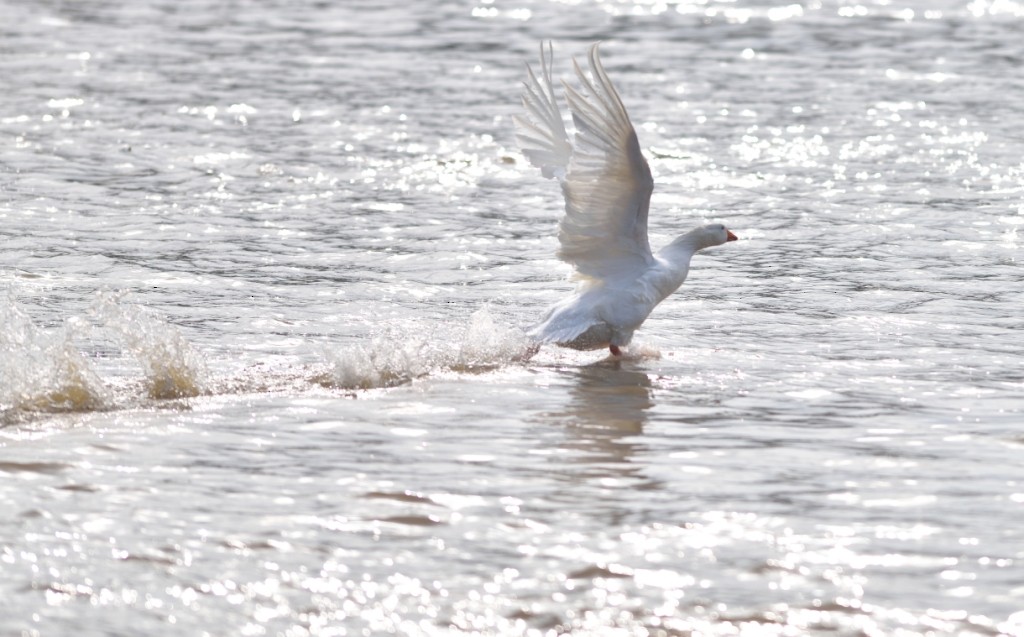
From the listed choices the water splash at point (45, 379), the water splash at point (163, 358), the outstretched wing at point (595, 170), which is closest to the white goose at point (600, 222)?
the outstretched wing at point (595, 170)

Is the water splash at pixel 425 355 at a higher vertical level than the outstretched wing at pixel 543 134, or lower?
lower

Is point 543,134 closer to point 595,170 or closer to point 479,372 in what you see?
point 595,170

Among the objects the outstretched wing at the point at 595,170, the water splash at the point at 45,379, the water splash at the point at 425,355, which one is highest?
the outstretched wing at the point at 595,170

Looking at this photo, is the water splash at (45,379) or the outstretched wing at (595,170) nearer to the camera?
the water splash at (45,379)

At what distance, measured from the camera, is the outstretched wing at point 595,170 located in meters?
8.52

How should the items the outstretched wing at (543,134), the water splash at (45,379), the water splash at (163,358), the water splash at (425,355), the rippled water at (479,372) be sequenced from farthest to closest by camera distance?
the outstretched wing at (543,134), the water splash at (425,355), the water splash at (163,358), the water splash at (45,379), the rippled water at (479,372)

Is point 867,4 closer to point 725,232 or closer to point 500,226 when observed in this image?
point 500,226

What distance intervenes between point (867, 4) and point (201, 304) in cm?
1889

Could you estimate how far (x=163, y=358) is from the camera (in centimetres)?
805

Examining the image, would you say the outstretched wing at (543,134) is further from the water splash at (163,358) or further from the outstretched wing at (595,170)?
the water splash at (163,358)

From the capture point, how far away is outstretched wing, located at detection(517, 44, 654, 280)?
336 inches

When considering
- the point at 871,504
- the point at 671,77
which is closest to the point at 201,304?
the point at 871,504

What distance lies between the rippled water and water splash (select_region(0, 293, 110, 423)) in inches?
0.7

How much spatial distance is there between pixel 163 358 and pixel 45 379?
0.58 m
